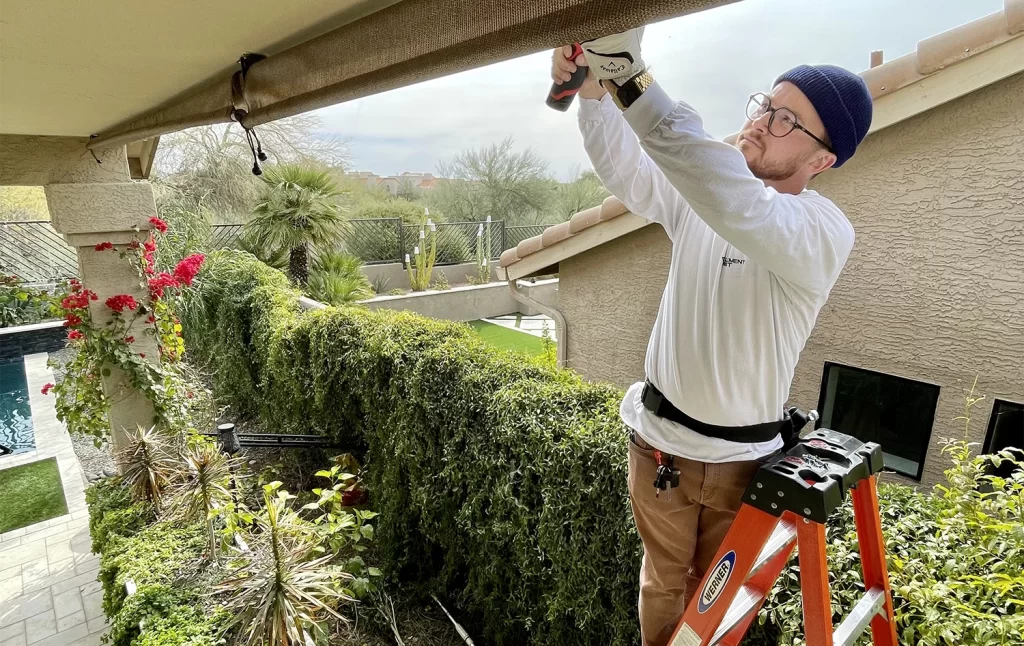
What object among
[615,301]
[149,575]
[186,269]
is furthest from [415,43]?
[186,269]

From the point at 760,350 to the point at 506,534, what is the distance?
1.70 meters

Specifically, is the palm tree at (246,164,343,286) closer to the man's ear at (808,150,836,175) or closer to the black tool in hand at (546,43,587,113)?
the black tool in hand at (546,43,587,113)

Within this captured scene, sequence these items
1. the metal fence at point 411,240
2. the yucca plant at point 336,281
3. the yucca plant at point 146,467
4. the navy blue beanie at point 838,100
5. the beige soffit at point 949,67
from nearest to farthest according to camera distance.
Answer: the navy blue beanie at point 838,100 < the beige soffit at point 949,67 < the yucca plant at point 146,467 < the yucca plant at point 336,281 < the metal fence at point 411,240

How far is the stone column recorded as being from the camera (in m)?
3.05

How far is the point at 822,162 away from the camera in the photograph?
1.08 metres

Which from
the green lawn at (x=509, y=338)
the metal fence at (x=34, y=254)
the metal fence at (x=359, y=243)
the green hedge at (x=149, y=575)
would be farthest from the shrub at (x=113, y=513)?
the metal fence at (x=34, y=254)

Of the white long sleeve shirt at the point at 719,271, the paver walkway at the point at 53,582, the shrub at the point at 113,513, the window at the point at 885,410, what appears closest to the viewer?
the white long sleeve shirt at the point at 719,271

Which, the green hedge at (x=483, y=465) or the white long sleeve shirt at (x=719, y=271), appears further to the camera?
the green hedge at (x=483, y=465)

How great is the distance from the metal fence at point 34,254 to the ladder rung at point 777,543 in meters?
13.5

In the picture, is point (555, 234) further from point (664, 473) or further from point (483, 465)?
point (664, 473)

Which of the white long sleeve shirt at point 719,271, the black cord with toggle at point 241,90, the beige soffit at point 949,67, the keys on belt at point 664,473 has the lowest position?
the keys on belt at point 664,473

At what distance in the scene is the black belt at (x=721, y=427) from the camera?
1.16 metres

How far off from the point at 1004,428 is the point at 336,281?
807 centimetres

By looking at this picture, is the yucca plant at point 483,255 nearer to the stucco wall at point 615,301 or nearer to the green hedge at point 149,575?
the stucco wall at point 615,301
